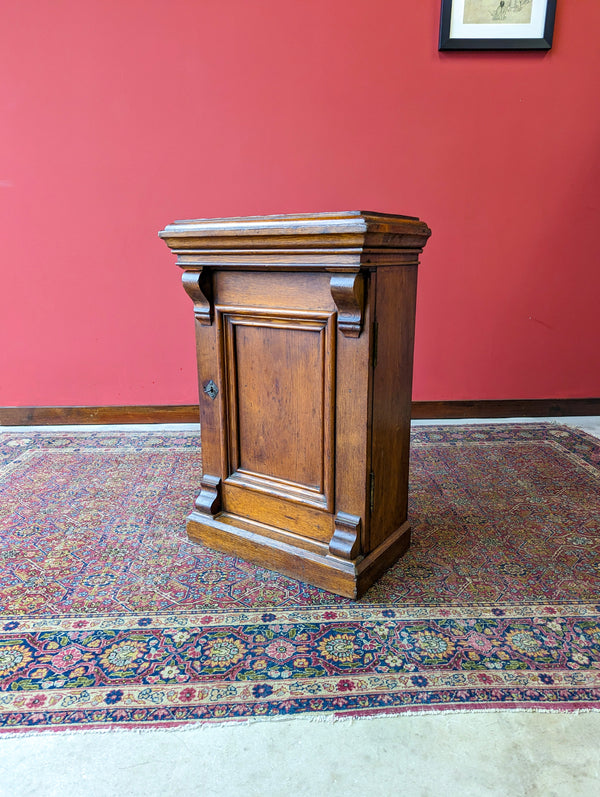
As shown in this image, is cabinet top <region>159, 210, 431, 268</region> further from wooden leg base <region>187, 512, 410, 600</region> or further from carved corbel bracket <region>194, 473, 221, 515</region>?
wooden leg base <region>187, 512, 410, 600</region>

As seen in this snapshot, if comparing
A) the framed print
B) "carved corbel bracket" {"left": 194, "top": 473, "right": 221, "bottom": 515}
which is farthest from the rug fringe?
the framed print

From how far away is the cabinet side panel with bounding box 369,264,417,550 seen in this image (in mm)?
1713

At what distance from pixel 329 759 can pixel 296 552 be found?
70cm

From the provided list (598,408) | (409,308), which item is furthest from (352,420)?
(598,408)

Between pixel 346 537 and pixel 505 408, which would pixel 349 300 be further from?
pixel 505 408

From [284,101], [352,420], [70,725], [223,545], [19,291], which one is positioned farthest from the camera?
[19,291]

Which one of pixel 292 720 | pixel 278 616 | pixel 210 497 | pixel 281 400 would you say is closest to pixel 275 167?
pixel 281 400

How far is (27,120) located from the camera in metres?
3.23

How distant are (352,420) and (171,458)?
60.6 inches

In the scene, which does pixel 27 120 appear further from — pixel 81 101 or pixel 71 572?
pixel 71 572

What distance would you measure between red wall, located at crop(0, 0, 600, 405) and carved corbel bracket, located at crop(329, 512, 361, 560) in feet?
6.42

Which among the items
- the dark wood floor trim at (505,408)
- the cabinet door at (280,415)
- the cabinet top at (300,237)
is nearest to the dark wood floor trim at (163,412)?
the dark wood floor trim at (505,408)

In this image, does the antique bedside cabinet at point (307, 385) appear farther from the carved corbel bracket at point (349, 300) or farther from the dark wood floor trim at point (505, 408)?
the dark wood floor trim at point (505, 408)

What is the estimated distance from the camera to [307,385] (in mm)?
1781
